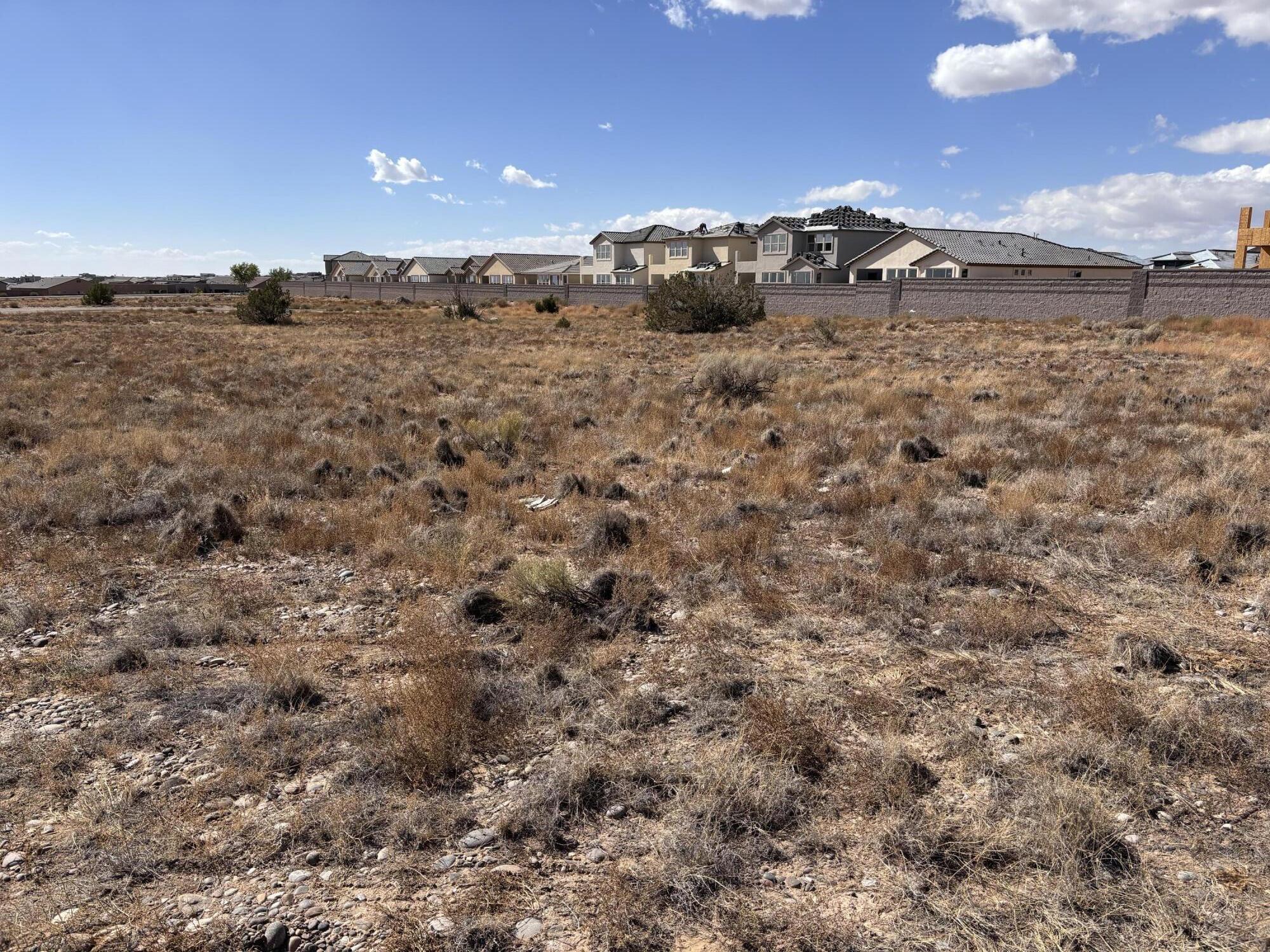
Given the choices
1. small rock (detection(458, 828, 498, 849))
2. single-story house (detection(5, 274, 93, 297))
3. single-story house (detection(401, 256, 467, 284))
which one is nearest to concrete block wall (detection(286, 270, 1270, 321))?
small rock (detection(458, 828, 498, 849))

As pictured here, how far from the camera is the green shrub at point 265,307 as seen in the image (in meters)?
44.7

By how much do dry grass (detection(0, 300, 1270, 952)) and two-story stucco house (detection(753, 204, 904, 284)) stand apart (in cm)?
5442

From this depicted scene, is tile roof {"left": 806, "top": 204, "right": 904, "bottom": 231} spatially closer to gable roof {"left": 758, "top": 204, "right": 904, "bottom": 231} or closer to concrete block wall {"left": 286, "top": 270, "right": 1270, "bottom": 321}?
gable roof {"left": 758, "top": 204, "right": 904, "bottom": 231}

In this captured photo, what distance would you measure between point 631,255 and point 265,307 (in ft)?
146

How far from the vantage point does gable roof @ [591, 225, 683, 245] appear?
7881cm

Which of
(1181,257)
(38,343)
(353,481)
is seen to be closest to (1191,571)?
(353,481)

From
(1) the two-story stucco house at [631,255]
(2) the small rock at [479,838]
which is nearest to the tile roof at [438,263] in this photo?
(1) the two-story stucco house at [631,255]

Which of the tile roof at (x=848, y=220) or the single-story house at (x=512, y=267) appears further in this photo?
the single-story house at (x=512, y=267)

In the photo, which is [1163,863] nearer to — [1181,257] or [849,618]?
[849,618]

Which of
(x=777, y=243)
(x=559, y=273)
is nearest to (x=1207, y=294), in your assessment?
(x=777, y=243)

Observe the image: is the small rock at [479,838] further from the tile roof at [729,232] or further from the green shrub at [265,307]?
the tile roof at [729,232]

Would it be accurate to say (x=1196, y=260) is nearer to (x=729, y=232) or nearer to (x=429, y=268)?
(x=729, y=232)

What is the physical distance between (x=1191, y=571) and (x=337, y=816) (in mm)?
6433

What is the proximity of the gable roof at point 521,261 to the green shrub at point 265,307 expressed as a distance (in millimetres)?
55341
